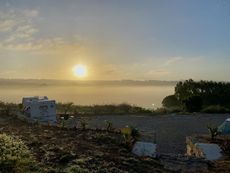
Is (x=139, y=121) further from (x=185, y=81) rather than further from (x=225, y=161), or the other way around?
(x=185, y=81)

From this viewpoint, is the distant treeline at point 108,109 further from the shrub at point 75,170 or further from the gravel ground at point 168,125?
the shrub at point 75,170

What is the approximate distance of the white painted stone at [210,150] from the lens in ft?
44.7

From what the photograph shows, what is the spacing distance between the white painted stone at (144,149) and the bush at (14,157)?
319 centimetres

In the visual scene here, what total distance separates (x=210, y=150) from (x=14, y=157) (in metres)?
6.39

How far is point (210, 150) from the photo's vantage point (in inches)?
560

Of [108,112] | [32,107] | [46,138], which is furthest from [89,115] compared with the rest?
[46,138]

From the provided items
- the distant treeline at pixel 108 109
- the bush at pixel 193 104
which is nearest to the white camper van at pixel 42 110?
the distant treeline at pixel 108 109

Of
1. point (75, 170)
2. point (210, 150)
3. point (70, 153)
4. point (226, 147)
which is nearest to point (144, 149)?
point (210, 150)

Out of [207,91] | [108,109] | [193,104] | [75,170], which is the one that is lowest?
[75,170]

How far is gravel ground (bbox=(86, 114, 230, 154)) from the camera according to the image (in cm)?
1716

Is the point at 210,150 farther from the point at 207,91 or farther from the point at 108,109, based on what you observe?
the point at 207,91

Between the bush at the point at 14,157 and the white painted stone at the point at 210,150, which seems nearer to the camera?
the bush at the point at 14,157

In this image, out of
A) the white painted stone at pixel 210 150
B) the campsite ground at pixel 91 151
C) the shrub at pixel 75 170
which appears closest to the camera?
the shrub at pixel 75 170

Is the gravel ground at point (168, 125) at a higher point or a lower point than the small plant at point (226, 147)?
higher
